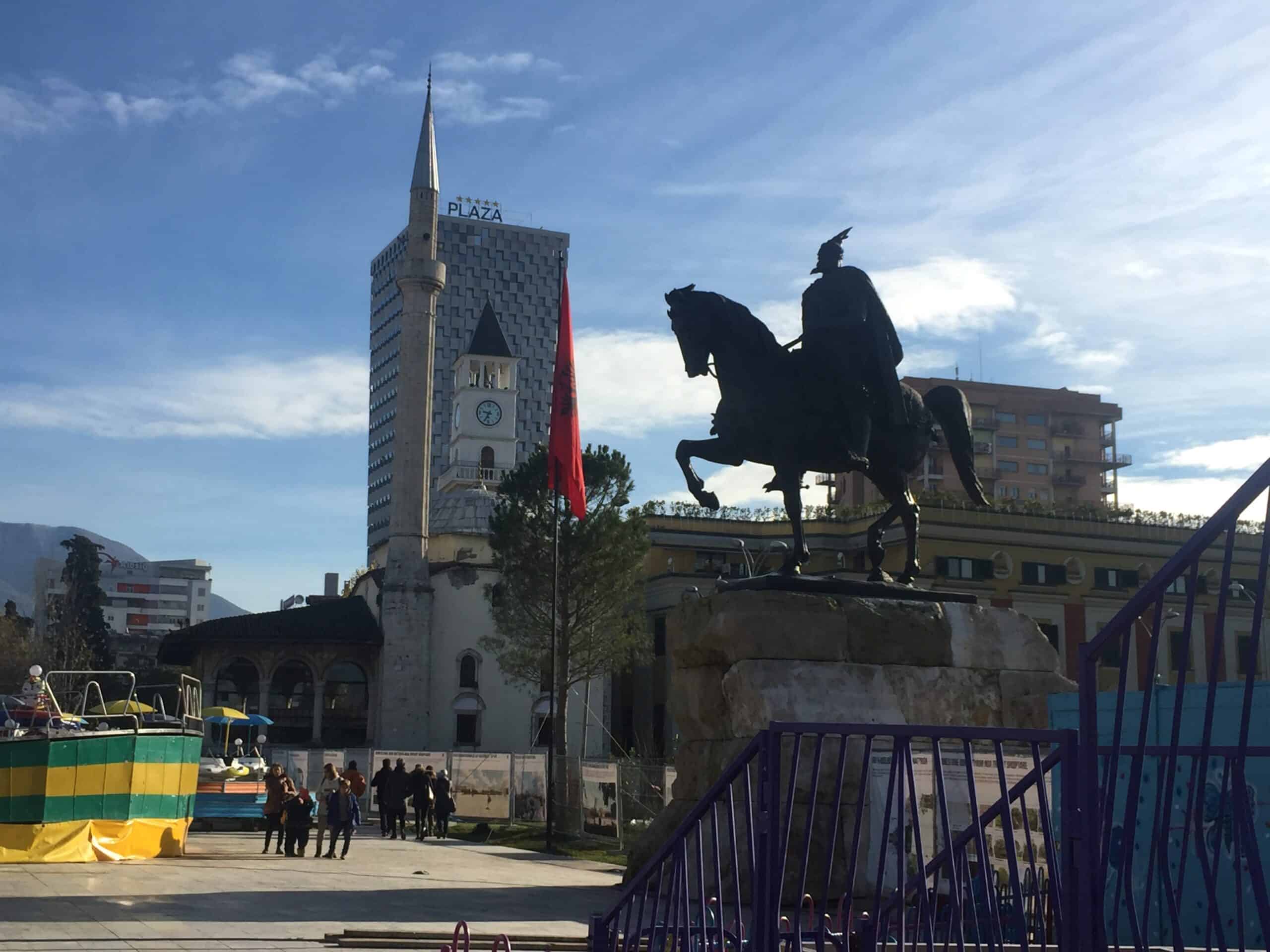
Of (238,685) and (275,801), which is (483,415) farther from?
(275,801)

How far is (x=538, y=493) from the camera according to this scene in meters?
48.6

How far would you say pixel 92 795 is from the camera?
56.2 feet

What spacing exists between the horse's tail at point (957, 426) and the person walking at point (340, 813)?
10.3 m

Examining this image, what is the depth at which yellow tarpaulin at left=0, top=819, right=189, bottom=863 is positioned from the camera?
16.5 m

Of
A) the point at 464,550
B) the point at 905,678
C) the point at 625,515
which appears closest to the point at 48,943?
the point at 905,678

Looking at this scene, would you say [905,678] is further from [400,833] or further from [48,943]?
[400,833]

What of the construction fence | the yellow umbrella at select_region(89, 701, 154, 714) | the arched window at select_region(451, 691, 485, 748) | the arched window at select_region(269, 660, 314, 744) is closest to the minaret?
the arched window at select_region(451, 691, 485, 748)

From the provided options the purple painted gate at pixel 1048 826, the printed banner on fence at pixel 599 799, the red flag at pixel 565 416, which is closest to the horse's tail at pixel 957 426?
the purple painted gate at pixel 1048 826

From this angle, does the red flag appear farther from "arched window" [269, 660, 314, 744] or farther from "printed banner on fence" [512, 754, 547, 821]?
"arched window" [269, 660, 314, 744]

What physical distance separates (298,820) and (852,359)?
1155 cm

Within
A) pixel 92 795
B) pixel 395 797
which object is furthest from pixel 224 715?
pixel 92 795

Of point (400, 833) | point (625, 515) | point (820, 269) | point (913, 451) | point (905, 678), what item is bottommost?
point (400, 833)

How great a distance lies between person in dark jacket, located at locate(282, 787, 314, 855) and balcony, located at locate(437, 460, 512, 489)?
187 ft

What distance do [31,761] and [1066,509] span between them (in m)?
44.6
